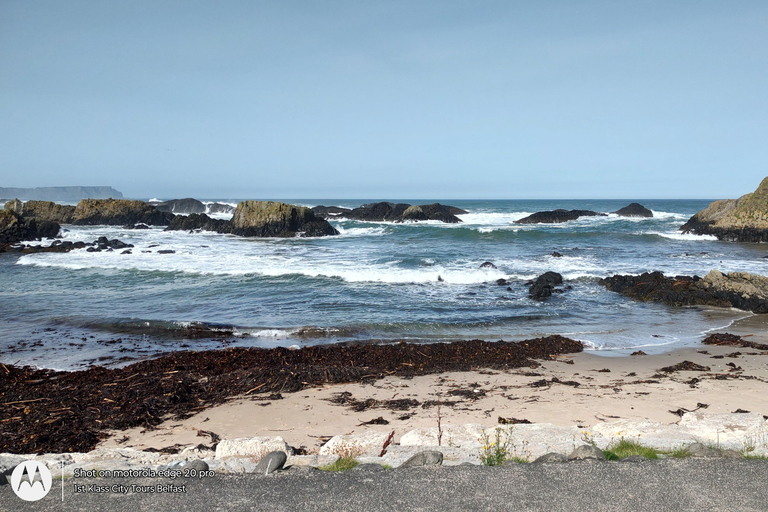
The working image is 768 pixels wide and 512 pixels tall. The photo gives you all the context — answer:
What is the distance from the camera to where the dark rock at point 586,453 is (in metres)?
4.09

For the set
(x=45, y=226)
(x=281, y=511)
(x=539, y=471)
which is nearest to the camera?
(x=281, y=511)

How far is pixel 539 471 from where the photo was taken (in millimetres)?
3842

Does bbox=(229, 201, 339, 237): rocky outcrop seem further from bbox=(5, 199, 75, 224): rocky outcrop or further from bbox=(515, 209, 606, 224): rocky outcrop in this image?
bbox=(515, 209, 606, 224): rocky outcrop

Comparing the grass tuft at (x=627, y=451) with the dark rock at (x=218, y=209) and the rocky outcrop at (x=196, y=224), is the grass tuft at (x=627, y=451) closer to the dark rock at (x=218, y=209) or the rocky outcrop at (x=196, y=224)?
the rocky outcrop at (x=196, y=224)

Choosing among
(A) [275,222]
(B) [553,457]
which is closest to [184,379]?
(B) [553,457]

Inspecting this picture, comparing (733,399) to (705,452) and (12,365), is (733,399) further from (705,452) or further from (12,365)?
(12,365)

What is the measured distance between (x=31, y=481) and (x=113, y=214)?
47.4 m

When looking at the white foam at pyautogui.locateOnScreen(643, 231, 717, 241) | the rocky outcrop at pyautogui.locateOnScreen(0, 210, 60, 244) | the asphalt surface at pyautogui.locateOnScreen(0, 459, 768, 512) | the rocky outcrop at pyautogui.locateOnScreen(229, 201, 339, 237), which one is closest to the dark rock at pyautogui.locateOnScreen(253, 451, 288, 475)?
the asphalt surface at pyautogui.locateOnScreen(0, 459, 768, 512)

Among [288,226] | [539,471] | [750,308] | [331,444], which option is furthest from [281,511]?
[288,226]

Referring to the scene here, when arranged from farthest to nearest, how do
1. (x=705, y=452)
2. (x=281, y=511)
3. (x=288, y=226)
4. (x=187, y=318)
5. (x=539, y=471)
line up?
(x=288, y=226), (x=187, y=318), (x=705, y=452), (x=539, y=471), (x=281, y=511)

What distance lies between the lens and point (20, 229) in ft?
99.3

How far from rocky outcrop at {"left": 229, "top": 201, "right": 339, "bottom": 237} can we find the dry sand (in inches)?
1174

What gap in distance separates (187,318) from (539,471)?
996cm

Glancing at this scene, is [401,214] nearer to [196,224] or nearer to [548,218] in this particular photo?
[548,218]
